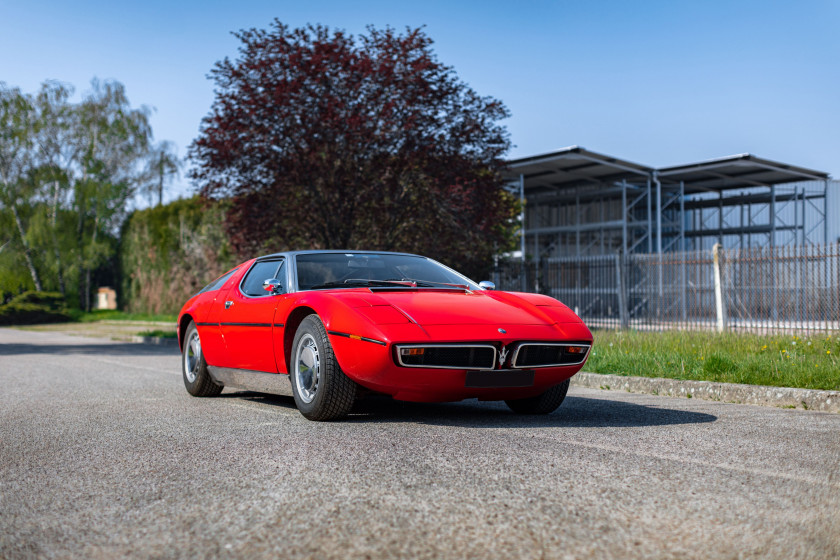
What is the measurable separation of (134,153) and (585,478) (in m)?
44.4

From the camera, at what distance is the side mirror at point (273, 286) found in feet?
21.1

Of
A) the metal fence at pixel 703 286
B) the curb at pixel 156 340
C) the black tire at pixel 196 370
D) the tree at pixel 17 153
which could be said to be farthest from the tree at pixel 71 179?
the black tire at pixel 196 370

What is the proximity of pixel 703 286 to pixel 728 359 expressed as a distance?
9240 millimetres

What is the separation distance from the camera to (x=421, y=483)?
12.4ft

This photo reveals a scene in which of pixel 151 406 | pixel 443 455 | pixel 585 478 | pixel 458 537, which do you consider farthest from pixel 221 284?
pixel 458 537

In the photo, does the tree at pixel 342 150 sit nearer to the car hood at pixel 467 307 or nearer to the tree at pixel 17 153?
the car hood at pixel 467 307

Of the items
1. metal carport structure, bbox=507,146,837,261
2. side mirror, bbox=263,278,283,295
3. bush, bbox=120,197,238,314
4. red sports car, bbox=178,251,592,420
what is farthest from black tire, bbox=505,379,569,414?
metal carport structure, bbox=507,146,837,261

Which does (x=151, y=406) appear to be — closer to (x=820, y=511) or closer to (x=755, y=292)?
(x=820, y=511)

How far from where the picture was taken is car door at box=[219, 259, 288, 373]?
6422 millimetres

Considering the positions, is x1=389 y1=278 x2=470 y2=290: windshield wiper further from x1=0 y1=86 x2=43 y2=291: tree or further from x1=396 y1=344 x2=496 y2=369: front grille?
x1=0 y1=86 x2=43 y2=291: tree

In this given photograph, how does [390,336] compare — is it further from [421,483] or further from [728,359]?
[728,359]

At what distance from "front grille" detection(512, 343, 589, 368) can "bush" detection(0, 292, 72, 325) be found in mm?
33674

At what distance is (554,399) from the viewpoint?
6164mm

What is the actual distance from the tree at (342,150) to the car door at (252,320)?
944 centimetres
